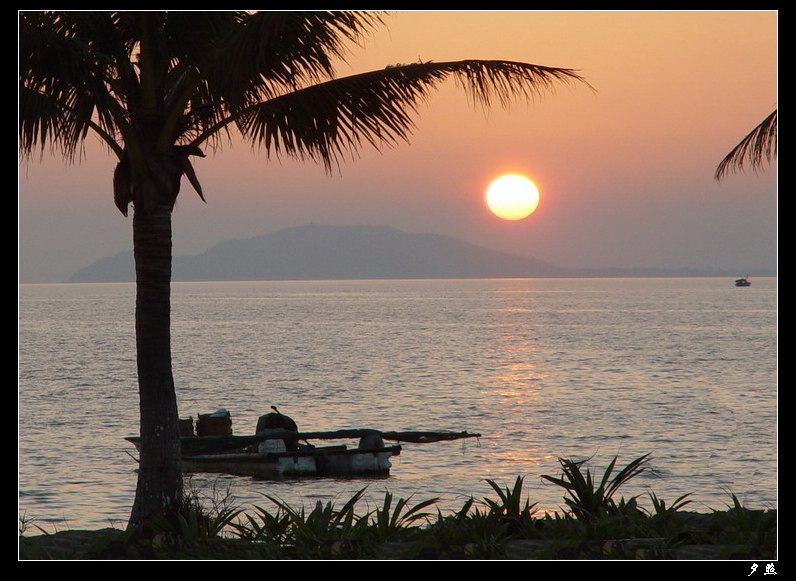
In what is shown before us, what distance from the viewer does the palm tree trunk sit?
488 inches

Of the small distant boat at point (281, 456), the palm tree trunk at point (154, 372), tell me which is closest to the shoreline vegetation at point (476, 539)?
the palm tree trunk at point (154, 372)

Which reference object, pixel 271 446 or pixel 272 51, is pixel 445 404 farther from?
pixel 272 51

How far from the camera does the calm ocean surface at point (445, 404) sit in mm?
27906

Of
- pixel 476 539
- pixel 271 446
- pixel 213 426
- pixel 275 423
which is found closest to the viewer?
pixel 476 539

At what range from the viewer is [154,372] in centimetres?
1240

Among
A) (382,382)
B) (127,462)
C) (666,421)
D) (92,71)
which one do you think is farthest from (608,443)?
(92,71)

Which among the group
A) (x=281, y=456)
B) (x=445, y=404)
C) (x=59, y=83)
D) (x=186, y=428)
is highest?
(x=59, y=83)

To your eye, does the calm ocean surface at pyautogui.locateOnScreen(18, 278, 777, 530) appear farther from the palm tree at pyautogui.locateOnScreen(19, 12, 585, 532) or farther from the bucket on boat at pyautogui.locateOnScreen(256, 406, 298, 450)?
the palm tree at pyautogui.locateOnScreen(19, 12, 585, 532)

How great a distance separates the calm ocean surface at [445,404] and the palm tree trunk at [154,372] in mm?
10491

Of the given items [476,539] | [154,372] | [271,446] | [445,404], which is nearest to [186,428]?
[271,446]

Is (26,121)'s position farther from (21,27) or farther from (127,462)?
(127,462)

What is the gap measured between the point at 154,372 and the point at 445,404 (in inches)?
1573
